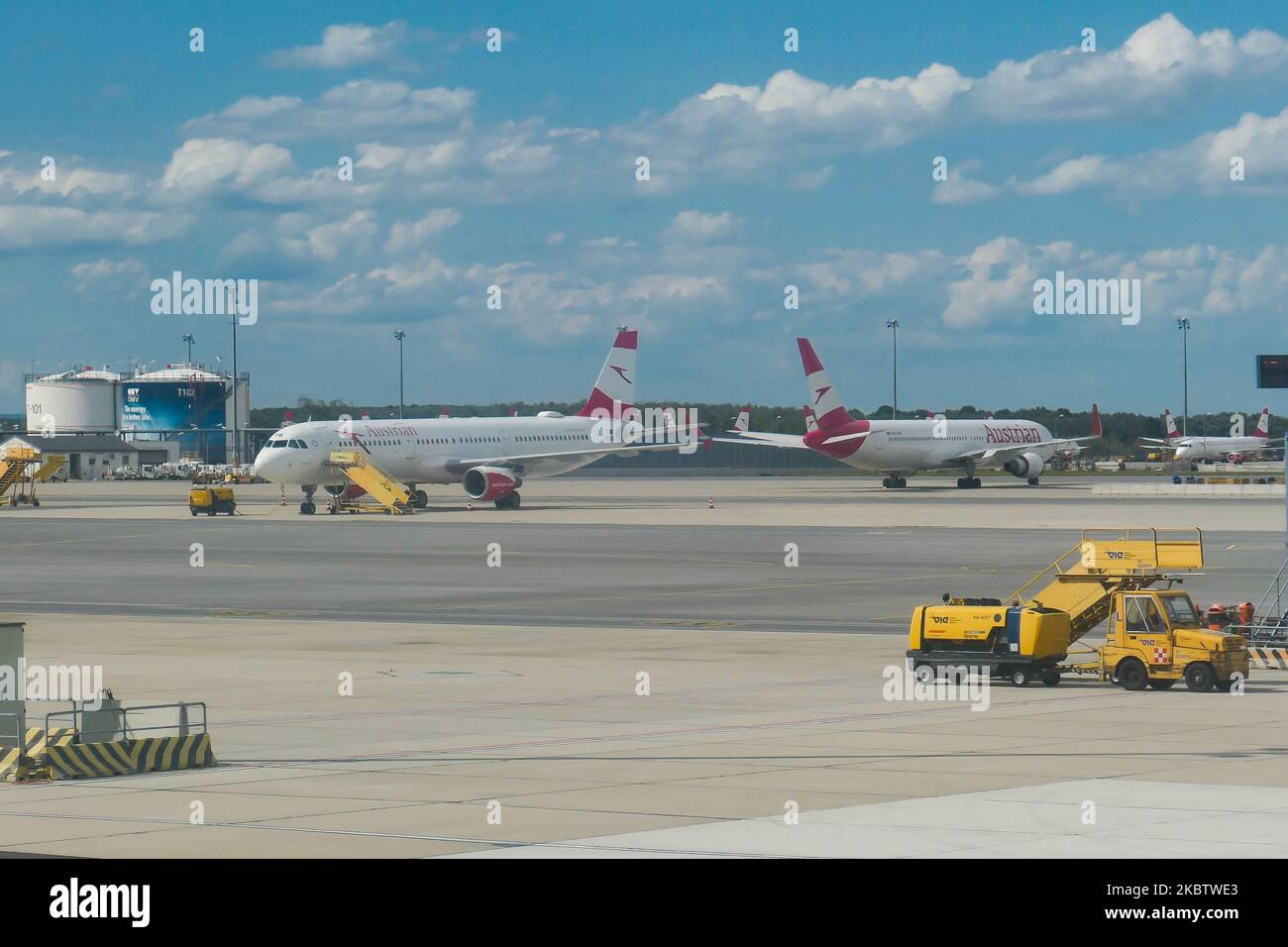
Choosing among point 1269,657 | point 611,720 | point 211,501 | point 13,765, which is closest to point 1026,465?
point 211,501

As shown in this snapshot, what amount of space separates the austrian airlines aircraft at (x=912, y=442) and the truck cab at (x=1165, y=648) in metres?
89.4

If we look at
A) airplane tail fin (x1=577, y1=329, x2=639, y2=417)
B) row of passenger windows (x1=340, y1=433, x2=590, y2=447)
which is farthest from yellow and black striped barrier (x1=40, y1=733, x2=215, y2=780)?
airplane tail fin (x1=577, y1=329, x2=639, y2=417)

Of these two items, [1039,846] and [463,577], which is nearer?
[1039,846]

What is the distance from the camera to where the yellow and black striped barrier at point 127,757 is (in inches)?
795

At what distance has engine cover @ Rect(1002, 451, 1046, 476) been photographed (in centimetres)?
13625

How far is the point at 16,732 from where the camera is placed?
20453mm

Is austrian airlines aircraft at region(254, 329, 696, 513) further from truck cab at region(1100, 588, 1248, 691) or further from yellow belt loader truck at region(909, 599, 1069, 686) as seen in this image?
truck cab at region(1100, 588, 1248, 691)

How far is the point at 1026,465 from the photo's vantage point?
448ft

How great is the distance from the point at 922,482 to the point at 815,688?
400ft

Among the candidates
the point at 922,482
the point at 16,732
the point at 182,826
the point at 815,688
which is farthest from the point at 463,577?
the point at 922,482

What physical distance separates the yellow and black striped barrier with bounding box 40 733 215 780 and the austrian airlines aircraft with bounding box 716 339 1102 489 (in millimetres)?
99330
